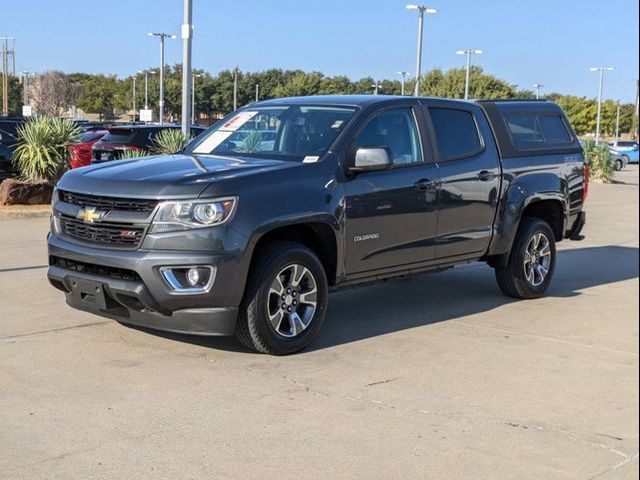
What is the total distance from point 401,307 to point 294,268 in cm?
226

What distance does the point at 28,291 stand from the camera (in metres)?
8.05

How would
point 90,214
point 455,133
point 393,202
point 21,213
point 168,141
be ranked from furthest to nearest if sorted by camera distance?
point 168,141
point 21,213
point 455,133
point 393,202
point 90,214

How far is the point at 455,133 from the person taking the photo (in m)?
7.74

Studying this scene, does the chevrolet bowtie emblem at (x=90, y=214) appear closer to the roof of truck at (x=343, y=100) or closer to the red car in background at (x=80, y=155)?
the roof of truck at (x=343, y=100)

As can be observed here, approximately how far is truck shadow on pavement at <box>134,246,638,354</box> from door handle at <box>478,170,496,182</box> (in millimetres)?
1304

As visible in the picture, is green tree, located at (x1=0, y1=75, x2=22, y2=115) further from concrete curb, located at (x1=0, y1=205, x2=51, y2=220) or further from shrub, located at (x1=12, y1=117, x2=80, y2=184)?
concrete curb, located at (x1=0, y1=205, x2=51, y2=220)

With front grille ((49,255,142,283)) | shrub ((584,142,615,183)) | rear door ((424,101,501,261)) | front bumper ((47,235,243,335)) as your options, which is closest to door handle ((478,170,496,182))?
rear door ((424,101,501,261))

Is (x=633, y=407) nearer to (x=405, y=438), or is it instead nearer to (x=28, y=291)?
(x=405, y=438)

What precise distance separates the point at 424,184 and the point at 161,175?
2409mm

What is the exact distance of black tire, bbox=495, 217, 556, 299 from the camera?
8.37 metres

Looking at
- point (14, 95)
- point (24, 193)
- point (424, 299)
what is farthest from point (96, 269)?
point (14, 95)

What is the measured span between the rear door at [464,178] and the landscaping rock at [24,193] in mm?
9961

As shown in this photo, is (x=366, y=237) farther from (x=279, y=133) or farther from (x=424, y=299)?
(x=424, y=299)

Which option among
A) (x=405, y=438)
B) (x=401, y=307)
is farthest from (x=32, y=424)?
(x=401, y=307)
